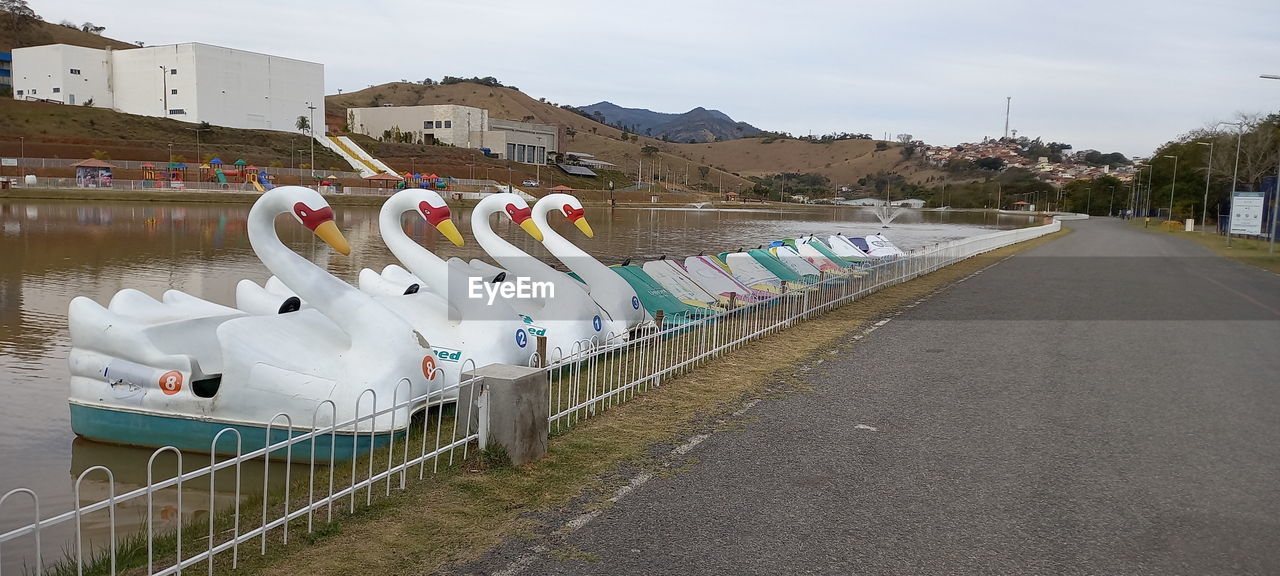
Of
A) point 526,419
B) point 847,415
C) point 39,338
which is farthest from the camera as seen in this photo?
point 39,338

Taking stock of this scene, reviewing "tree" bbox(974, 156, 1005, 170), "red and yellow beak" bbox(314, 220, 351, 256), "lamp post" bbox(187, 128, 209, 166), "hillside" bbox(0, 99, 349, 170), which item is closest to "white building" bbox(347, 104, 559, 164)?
"hillside" bbox(0, 99, 349, 170)

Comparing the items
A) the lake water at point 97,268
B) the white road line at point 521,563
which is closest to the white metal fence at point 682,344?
the white road line at point 521,563

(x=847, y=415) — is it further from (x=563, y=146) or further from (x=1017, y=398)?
(x=563, y=146)

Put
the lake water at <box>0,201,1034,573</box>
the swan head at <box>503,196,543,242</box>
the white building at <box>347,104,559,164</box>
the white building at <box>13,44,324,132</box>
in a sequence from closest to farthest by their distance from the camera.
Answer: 1. the lake water at <box>0,201,1034,573</box>
2. the swan head at <box>503,196,543,242</box>
3. the white building at <box>13,44,324,132</box>
4. the white building at <box>347,104,559,164</box>

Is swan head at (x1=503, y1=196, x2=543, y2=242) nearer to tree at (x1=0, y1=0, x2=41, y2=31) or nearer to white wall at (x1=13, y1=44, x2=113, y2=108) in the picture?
white wall at (x1=13, y1=44, x2=113, y2=108)

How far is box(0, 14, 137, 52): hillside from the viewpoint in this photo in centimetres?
12031

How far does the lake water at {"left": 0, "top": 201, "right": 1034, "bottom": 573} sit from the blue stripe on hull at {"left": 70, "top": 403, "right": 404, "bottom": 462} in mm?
154

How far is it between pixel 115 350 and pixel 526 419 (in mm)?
3956

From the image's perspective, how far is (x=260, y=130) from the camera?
3482 inches

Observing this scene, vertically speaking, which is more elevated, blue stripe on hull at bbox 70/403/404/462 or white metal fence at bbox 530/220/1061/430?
white metal fence at bbox 530/220/1061/430

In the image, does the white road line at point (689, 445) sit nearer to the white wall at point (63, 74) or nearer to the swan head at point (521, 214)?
the swan head at point (521, 214)

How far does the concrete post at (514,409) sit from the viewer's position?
215 inches

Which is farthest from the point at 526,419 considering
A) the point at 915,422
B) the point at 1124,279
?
the point at 1124,279

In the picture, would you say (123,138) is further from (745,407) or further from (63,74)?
(745,407)
